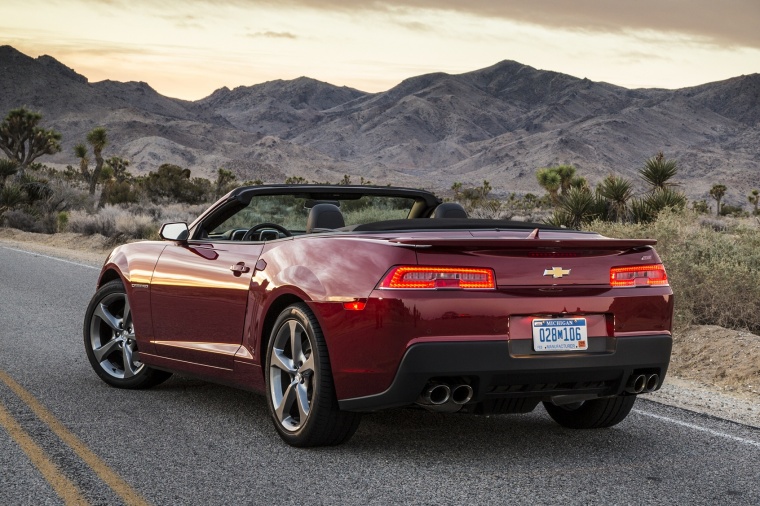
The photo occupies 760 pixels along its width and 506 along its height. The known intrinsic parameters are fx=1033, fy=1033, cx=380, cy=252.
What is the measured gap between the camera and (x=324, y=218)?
20.7ft

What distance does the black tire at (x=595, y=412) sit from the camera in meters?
6.27

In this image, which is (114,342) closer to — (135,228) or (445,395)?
(445,395)

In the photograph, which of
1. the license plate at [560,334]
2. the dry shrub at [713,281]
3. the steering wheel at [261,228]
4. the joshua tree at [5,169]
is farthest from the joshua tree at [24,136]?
the license plate at [560,334]

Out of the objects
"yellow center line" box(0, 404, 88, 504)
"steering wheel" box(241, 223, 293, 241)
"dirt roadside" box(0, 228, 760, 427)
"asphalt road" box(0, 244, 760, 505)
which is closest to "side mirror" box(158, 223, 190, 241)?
"steering wheel" box(241, 223, 293, 241)

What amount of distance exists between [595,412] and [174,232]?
298cm

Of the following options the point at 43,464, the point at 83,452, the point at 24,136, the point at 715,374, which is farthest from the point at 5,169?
the point at 43,464

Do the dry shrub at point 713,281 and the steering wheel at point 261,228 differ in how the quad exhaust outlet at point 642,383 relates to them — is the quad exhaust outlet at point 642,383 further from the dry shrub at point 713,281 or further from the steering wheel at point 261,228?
the dry shrub at point 713,281

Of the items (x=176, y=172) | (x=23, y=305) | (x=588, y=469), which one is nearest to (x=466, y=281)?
(x=588, y=469)

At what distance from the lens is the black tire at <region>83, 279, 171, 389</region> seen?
7.46 m

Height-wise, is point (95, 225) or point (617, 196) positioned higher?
point (617, 196)

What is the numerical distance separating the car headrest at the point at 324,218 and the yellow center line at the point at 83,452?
1.83m

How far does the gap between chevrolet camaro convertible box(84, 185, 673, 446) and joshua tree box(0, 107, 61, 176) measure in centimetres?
5770

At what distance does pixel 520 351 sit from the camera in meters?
5.16

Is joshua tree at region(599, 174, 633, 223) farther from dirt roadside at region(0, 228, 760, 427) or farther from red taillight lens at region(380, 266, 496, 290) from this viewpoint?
red taillight lens at region(380, 266, 496, 290)
